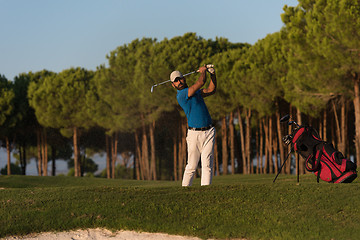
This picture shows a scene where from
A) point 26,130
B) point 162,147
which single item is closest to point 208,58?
point 162,147

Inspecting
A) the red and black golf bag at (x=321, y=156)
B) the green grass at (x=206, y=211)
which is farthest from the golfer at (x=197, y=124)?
the red and black golf bag at (x=321, y=156)

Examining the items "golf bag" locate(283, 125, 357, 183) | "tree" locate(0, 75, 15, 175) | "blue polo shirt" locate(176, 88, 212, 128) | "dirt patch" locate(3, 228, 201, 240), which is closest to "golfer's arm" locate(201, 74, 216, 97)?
"blue polo shirt" locate(176, 88, 212, 128)

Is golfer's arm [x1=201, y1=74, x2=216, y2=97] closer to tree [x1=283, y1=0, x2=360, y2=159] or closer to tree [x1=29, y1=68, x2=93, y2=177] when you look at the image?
tree [x1=283, y1=0, x2=360, y2=159]

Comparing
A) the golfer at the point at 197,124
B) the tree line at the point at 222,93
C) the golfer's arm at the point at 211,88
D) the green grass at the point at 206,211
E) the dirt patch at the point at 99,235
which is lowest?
the dirt patch at the point at 99,235

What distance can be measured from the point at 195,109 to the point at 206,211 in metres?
2.31

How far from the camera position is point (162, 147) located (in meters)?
50.3

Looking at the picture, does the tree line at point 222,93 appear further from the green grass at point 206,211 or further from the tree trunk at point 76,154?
the green grass at point 206,211

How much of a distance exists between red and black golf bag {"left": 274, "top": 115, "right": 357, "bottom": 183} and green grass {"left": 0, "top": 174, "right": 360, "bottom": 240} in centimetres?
39

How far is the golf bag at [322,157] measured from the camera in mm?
11336

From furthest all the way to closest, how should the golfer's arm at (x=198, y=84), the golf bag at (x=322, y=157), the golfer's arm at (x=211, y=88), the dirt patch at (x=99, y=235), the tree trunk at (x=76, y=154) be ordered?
the tree trunk at (x=76, y=154), the golf bag at (x=322, y=157), the golfer's arm at (x=211, y=88), the golfer's arm at (x=198, y=84), the dirt patch at (x=99, y=235)

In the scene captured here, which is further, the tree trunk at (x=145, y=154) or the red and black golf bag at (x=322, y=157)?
the tree trunk at (x=145, y=154)

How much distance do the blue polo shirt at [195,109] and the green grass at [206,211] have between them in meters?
1.54

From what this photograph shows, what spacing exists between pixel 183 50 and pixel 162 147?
1510 cm

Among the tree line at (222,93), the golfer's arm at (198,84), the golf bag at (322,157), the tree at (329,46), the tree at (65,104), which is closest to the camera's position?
the golfer's arm at (198,84)
